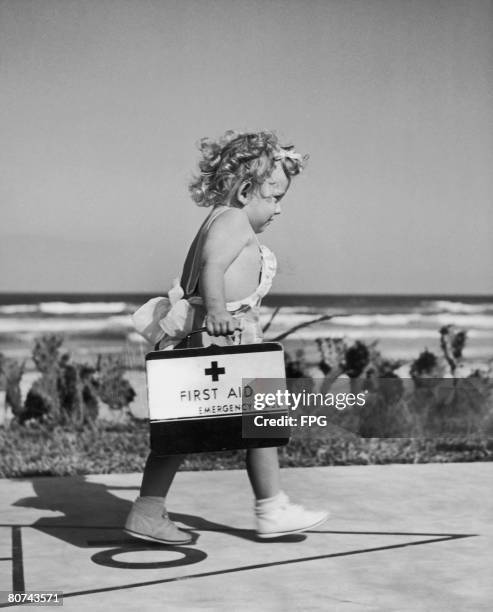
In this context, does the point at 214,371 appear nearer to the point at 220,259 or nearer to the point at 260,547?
the point at 220,259

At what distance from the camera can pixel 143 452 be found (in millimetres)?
5898

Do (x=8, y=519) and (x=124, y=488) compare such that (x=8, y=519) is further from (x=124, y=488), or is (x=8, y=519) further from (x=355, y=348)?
(x=355, y=348)

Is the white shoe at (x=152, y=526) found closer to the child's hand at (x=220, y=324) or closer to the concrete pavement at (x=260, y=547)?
the concrete pavement at (x=260, y=547)

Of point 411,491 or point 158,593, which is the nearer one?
point 158,593

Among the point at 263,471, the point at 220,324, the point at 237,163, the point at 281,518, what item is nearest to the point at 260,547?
the point at 281,518

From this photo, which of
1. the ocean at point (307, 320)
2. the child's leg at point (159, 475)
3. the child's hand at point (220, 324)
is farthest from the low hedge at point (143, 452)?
the ocean at point (307, 320)

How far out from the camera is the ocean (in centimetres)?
2444

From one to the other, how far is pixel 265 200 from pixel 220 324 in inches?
22.9

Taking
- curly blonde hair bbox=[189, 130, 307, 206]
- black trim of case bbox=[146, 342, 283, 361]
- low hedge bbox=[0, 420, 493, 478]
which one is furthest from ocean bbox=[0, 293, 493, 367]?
black trim of case bbox=[146, 342, 283, 361]

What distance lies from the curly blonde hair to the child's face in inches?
0.8

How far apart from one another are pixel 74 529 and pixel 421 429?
2.77m

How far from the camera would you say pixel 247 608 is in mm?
3023

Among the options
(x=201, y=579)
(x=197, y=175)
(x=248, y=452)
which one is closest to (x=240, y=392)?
(x=248, y=452)

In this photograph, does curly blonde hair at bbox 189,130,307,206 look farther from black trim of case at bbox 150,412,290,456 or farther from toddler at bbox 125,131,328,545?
black trim of case at bbox 150,412,290,456
